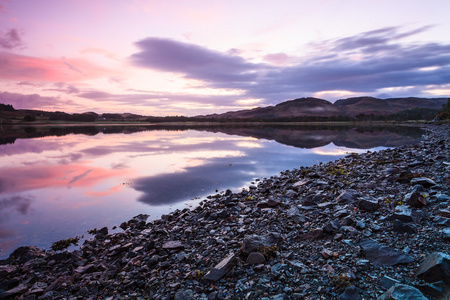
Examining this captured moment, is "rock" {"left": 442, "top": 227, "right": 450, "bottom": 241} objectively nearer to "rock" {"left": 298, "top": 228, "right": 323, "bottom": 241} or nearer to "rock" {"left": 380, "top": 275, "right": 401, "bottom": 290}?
"rock" {"left": 380, "top": 275, "right": 401, "bottom": 290}

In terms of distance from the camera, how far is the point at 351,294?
4.73m

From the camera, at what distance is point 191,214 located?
39.5ft

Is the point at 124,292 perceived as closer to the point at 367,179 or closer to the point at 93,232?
the point at 93,232

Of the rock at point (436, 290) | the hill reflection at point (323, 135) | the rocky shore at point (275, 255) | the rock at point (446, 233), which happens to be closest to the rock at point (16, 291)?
the rocky shore at point (275, 255)

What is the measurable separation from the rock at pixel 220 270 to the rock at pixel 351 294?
272cm

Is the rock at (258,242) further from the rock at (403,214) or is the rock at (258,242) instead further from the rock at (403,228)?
the rock at (403,214)

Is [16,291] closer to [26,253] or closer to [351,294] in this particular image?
[26,253]

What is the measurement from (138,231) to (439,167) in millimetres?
15983

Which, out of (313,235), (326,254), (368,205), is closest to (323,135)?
(368,205)

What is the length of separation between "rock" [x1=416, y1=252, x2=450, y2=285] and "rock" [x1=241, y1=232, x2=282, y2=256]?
11.3 ft

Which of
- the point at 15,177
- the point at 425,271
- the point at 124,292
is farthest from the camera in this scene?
the point at 15,177

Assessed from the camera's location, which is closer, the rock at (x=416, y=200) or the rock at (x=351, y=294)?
the rock at (x=351, y=294)

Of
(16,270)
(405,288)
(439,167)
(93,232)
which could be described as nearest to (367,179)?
(439,167)

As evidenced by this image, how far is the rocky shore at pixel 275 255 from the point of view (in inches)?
204
